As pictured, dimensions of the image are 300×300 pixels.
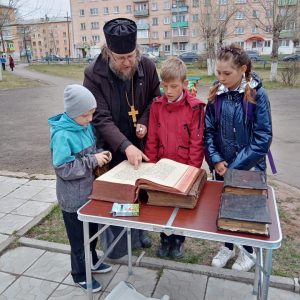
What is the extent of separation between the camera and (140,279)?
2.62 metres

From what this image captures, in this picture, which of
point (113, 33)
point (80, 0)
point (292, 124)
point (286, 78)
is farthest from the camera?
point (80, 0)

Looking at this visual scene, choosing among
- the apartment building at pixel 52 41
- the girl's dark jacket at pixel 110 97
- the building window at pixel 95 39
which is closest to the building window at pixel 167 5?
the building window at pixel 95 39

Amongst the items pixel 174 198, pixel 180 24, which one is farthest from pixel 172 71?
pixel 180 24

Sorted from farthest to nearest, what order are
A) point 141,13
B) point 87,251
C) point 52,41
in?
1. point 52,41
2. point 141,13
3. point 87,251

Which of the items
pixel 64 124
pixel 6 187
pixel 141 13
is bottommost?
pixel 6 187

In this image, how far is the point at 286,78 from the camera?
15852 millimetres

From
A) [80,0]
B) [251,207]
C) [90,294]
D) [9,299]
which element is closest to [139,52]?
[251,207]

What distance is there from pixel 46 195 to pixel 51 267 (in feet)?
4.83

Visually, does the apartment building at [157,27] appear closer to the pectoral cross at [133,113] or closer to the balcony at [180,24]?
the balcony at [180,24]

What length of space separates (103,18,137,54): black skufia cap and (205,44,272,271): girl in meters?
0.56

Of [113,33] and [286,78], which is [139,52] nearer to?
[113,33]

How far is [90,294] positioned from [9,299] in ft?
2.24

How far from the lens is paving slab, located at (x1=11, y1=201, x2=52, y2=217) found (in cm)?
367

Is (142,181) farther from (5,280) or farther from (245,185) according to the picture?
(5,280)
